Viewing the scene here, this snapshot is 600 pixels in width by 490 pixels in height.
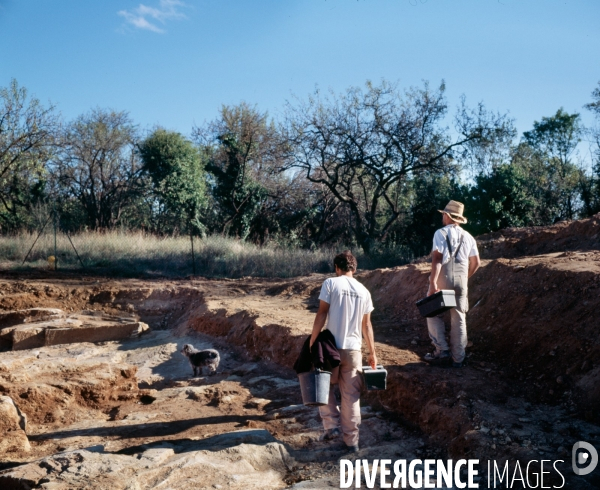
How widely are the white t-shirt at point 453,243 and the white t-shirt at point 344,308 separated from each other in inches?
64.4

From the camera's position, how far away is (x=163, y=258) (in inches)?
694

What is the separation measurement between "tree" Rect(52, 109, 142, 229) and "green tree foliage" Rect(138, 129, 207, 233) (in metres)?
1.29

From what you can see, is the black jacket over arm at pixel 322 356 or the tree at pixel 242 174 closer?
the black jacket over arm at pixel 322 356

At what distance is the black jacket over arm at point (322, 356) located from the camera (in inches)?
180

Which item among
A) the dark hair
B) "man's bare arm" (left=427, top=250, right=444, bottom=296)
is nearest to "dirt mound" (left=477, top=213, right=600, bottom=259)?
"man's bare arm" (left=427, top=250, right=444, bottom=296)

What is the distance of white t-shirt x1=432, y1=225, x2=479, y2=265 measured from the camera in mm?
5996

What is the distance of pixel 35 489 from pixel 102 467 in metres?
0.48

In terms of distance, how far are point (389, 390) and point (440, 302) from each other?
1166mm

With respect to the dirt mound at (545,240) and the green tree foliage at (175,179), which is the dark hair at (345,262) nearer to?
the dirt mound at (545,240)

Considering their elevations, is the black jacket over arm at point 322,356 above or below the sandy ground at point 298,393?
above

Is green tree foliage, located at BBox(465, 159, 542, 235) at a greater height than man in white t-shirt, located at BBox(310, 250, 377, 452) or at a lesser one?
greater

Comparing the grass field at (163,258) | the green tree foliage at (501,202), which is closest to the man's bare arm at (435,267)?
the grass field at (163,258)

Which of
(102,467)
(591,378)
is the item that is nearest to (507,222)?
(591,378)

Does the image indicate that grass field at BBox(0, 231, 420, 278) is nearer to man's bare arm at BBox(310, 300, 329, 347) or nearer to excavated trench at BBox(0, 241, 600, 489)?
excavated trench at BBox(0, 241, 600, 489)
